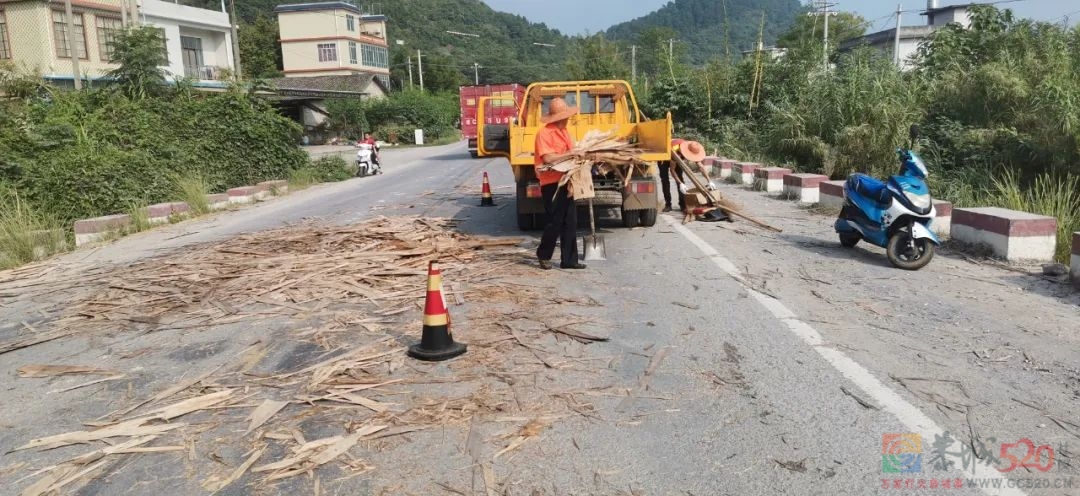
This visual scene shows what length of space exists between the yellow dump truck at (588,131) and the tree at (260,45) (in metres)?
63.5

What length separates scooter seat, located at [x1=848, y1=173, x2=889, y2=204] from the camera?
8.20 meters

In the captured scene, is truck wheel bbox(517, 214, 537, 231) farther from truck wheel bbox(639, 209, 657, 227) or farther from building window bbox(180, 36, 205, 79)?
building window bbox(180, 36, 205, 79)

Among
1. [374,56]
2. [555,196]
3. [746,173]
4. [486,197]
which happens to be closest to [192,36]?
[374,56]

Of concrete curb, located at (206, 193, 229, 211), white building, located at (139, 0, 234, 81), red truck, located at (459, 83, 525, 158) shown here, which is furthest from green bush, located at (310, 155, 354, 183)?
white building, located at (139, 0, 234, 81)

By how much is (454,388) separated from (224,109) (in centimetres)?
1688

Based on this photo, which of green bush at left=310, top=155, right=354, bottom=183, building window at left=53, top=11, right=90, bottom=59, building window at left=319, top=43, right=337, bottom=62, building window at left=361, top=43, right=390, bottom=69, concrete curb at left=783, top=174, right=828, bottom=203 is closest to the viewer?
concrete curb at left=783, top=174, right=828, bottom=203

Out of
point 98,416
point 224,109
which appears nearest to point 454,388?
point 98,416

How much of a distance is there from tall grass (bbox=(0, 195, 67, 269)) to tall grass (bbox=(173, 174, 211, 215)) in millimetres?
2902

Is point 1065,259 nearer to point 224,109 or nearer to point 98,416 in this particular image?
point 98,416

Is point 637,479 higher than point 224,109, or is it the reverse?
point 224,109

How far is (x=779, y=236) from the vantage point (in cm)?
1023

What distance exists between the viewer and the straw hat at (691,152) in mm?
11875

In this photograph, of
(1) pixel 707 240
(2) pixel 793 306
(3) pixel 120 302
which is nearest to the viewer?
(2) pixel 793 306

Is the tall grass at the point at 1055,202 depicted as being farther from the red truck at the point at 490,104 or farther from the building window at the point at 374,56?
the building window at the point at 374,56
